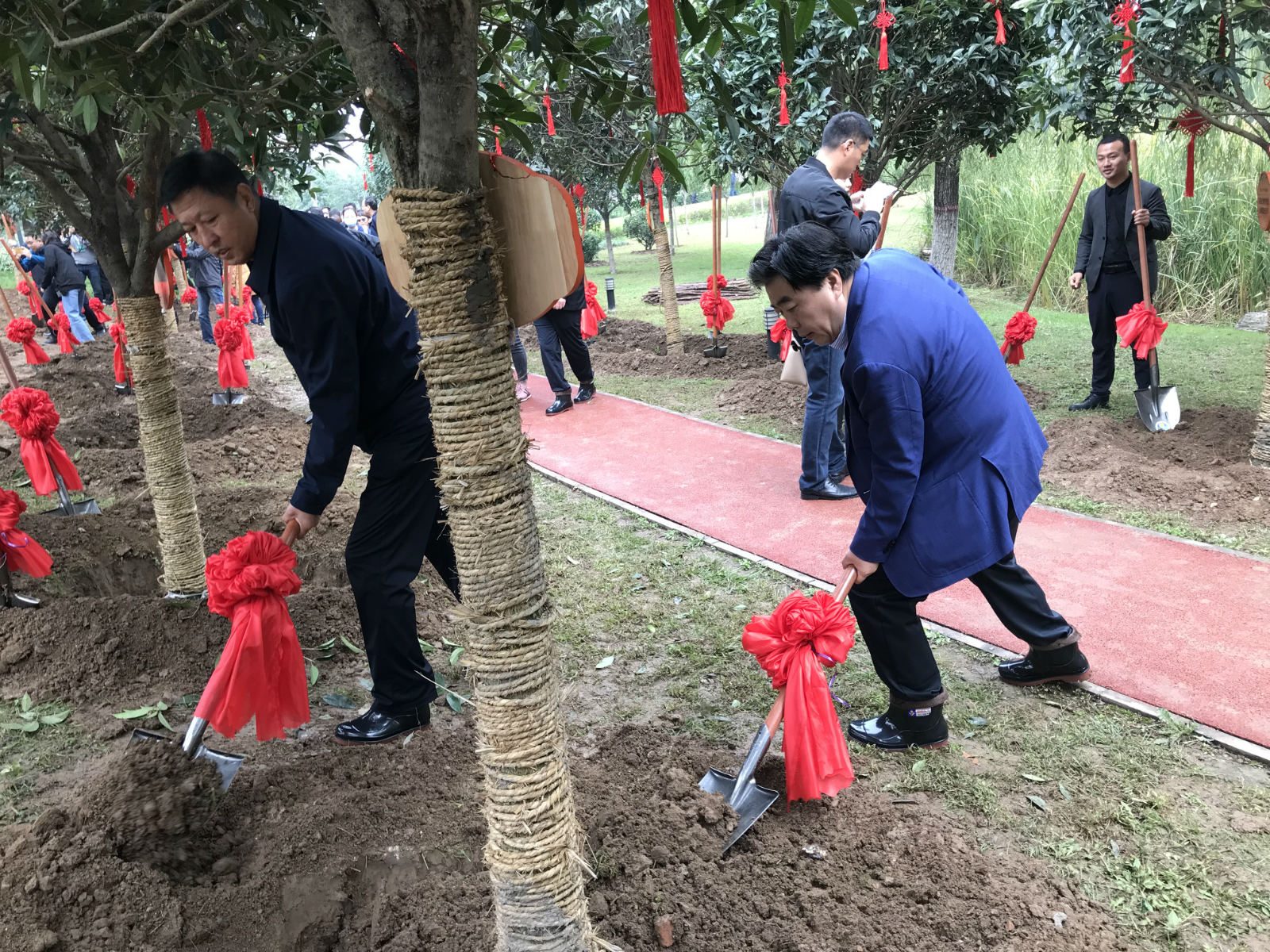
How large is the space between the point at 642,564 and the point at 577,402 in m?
4.07

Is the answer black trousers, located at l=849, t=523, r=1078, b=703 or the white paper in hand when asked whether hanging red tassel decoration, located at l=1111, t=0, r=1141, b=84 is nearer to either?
the white paper in hand

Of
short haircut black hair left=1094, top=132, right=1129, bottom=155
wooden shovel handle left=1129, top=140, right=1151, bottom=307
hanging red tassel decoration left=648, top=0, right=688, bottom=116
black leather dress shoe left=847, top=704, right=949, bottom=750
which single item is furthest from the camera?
short haircut black hair left=1094, top=132, right=1129, bottom=155

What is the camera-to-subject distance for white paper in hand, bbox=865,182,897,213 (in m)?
4.98

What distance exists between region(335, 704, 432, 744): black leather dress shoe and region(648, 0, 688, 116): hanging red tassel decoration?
A: 7.40 feet

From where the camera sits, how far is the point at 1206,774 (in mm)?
2648

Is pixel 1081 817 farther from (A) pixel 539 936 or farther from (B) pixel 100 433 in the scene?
(B) pixel 100 433

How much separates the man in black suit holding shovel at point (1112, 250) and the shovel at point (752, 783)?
16.5 ft

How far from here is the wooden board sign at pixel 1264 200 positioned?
4660mm

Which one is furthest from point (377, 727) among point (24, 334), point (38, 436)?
point (24, 334)

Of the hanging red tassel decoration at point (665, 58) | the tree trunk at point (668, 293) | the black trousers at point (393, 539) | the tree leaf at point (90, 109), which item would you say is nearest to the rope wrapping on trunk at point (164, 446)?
the black trousers at point (393, 539)

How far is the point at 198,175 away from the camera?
251 cm

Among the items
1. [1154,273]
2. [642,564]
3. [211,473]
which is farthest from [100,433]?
[1154,273]

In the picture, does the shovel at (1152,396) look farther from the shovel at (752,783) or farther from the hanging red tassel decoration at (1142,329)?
the shovel at (752,783)

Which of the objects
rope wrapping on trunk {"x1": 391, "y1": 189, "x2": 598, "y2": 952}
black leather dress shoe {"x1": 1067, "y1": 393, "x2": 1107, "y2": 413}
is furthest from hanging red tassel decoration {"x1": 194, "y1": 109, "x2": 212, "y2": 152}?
black leather dress shoe {"x1": 1067, "y1": 393, "x2": 1107, "y2": 413}
